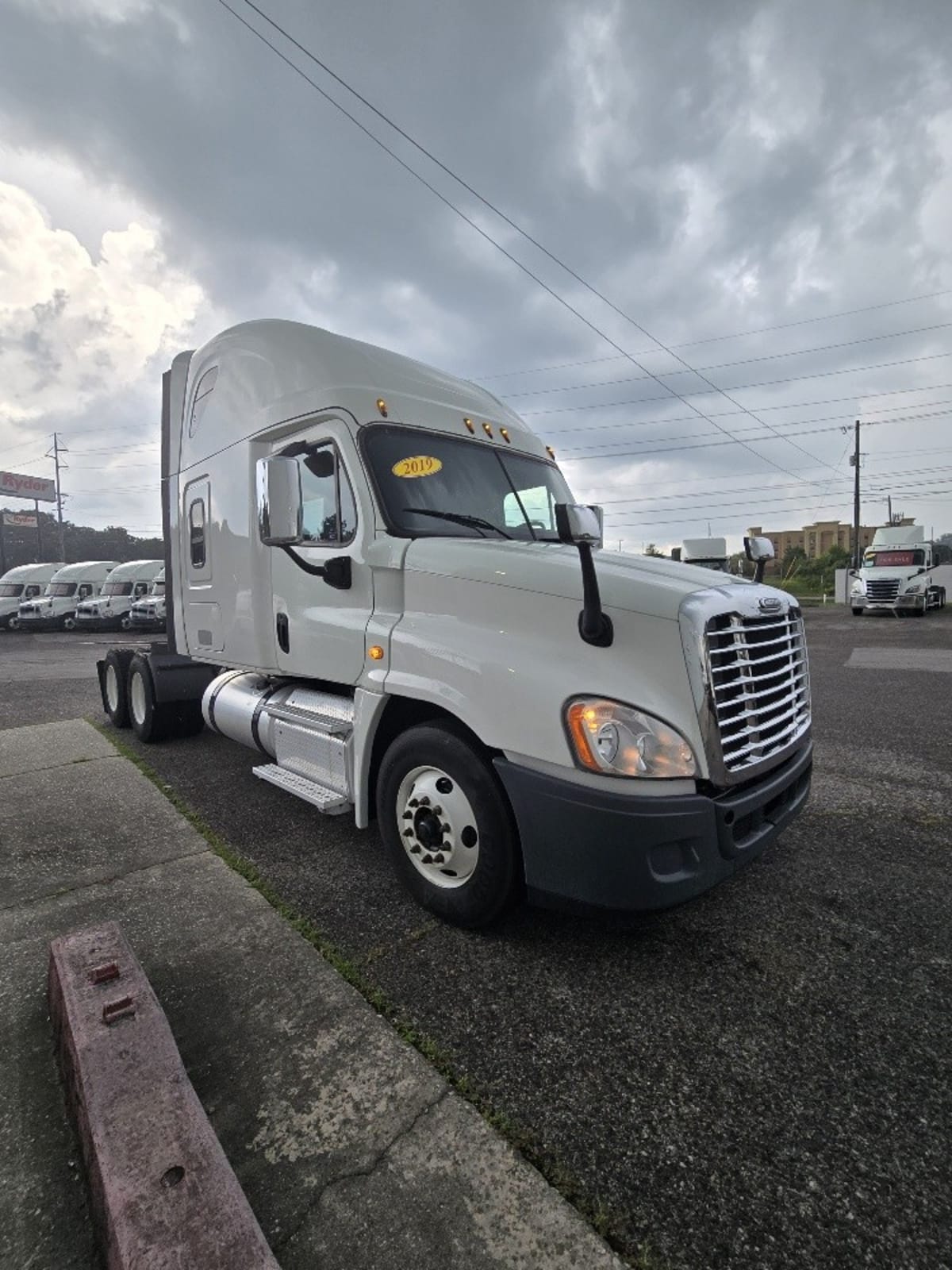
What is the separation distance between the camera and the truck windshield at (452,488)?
3527mm

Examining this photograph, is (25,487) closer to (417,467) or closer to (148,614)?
(148,614)

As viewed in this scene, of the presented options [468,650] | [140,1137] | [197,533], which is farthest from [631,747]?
[197,533]

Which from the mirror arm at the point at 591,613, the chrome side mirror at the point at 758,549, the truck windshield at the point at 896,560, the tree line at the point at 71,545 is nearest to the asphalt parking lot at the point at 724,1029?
the mirror arm at the point at 591,613

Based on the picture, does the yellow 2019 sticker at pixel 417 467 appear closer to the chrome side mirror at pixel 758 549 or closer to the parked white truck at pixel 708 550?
the chrome side mirror at pixel 758 549

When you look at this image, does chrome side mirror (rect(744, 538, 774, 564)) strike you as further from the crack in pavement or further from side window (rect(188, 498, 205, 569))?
side window (rect(188, 498, 205, 569))

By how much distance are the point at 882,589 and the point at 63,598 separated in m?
32.1

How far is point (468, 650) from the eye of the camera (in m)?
2.91

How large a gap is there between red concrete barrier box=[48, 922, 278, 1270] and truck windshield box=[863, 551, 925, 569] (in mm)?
27407

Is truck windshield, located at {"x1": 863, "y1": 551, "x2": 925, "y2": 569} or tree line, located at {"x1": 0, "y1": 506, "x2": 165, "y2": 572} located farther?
tree line, located at {"x1": 0, "y1": 506, "x2": 165, "y2": 572}

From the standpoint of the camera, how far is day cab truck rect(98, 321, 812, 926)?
249 cm

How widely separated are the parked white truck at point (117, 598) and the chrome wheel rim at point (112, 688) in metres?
19.2

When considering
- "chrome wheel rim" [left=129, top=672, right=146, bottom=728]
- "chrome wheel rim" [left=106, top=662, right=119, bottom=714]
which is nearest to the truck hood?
"chrome wheel rim" [left=129, top=672, right=146, bottom=728]

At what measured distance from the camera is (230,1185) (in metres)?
1.59

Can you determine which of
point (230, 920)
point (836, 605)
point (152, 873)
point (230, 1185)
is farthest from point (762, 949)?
point (836, 605)
